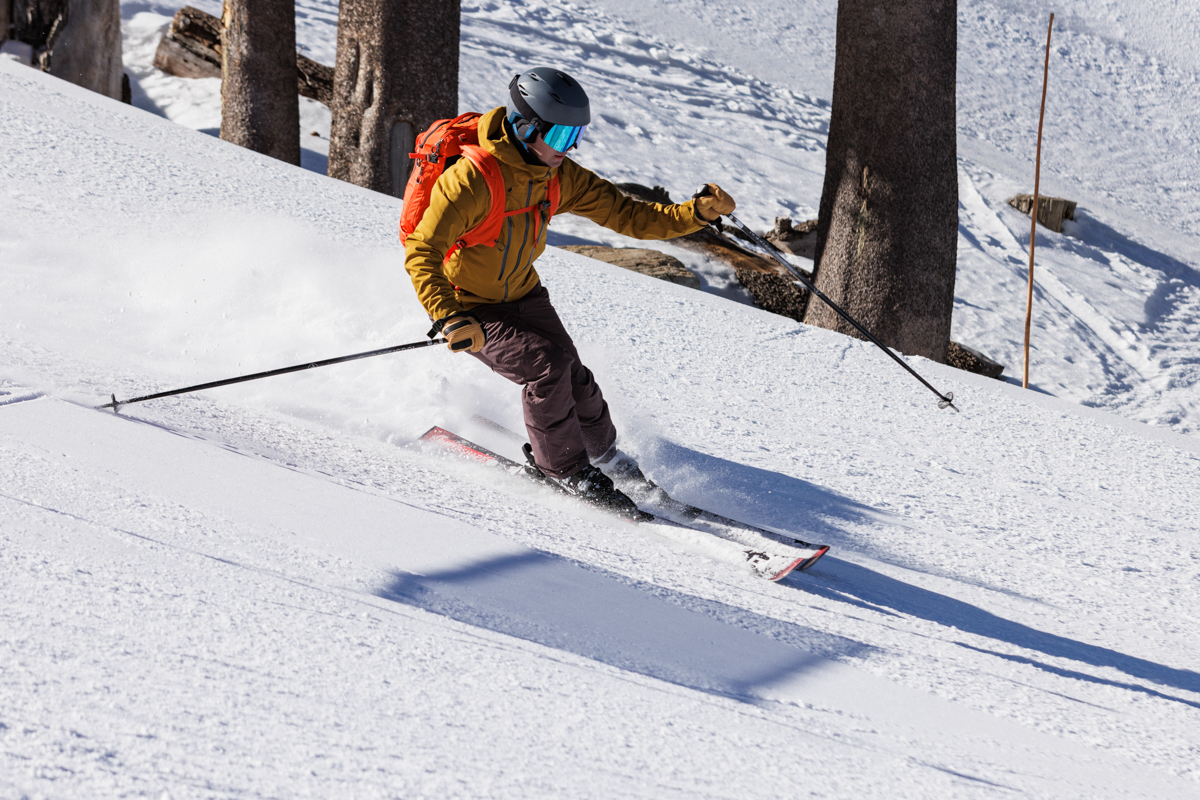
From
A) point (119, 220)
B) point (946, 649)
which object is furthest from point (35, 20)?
point (946, 649)

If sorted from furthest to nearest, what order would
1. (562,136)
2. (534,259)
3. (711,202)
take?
(711,202) < (534,259) < (562,136)

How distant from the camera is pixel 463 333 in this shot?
3105mm

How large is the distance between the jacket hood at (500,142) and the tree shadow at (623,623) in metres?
1.33

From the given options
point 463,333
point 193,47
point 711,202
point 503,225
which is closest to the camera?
point 463,333

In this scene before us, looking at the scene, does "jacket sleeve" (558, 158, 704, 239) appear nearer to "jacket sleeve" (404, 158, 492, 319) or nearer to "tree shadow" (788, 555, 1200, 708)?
"jacket sleeve" (404, 158, 492, 319)

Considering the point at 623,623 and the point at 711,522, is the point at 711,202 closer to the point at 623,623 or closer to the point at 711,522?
the point at 711,522

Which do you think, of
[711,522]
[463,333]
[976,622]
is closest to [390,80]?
[463,333]

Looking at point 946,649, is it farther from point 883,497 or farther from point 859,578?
point 883,497

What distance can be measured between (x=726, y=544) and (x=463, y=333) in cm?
105

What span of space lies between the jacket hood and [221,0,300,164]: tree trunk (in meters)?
5.78

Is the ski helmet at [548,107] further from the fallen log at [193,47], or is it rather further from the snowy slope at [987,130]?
the fallen log at [193,47]

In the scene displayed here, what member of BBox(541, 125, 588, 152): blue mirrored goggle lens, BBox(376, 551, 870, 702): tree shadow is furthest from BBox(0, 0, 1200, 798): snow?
BBox(541, 125, 588, 152): blue mirrored goggle lens

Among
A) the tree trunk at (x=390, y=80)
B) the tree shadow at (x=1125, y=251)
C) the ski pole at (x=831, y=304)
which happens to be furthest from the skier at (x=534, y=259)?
the tree shadow at (x=1125, y=251)

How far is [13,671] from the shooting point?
1.50 metres
